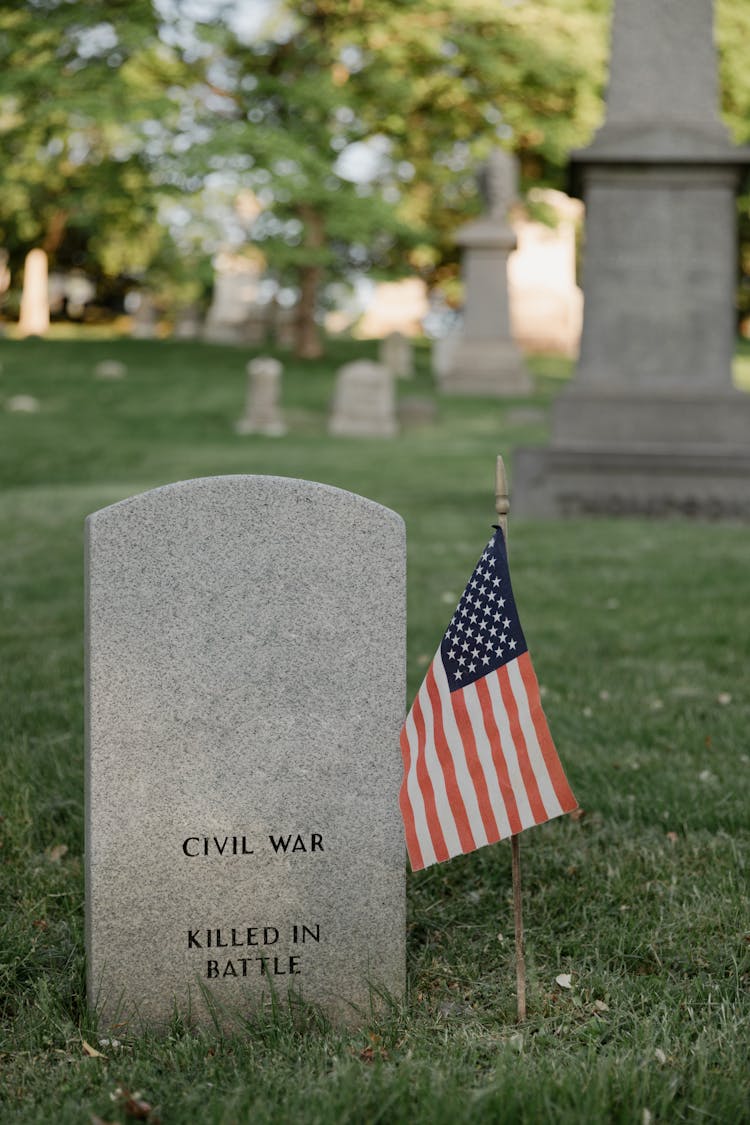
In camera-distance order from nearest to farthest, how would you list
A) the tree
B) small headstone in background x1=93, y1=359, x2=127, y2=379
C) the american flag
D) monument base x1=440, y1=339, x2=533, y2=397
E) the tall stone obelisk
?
the american flag < the tall stone obelisk < the tree < small headstone in background x1=93, y1=359, x2=127, y2=379 < monument base x1=440, y1=339, x2=533, y2=397

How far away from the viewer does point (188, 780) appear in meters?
2.93

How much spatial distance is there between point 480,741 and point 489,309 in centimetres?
2543

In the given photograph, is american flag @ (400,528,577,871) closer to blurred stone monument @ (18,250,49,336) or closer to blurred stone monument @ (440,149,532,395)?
blurred stone monument @ (440,149,532,395)

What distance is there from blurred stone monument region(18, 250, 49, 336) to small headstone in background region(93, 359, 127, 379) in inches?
590

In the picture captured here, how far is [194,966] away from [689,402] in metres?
8.25

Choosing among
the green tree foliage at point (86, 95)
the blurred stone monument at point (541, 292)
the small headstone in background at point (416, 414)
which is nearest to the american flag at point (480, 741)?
the small headstone in background at point (416, 414)

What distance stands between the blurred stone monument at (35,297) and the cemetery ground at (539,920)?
3489 centimetres

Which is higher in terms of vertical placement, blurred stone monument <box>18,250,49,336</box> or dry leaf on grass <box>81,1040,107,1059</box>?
blurred stone monument <box>18,250,49,336</box>

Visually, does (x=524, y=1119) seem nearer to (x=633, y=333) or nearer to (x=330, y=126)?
(x=633, y=333)

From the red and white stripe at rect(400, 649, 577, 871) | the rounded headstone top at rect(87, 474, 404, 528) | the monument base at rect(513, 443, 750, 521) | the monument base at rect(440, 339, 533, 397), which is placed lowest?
the red and white stripe at rect(400, 649, 577, 871)

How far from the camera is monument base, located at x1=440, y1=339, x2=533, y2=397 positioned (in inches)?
1056

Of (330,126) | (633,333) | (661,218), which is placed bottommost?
(633,333)

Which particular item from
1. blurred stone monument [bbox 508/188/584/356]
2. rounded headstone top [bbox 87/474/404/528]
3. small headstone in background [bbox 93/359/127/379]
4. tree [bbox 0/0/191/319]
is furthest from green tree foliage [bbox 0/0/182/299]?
rounded headstone top [bbox 87/474/404/528]

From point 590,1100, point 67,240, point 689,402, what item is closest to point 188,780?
point 590,1100
